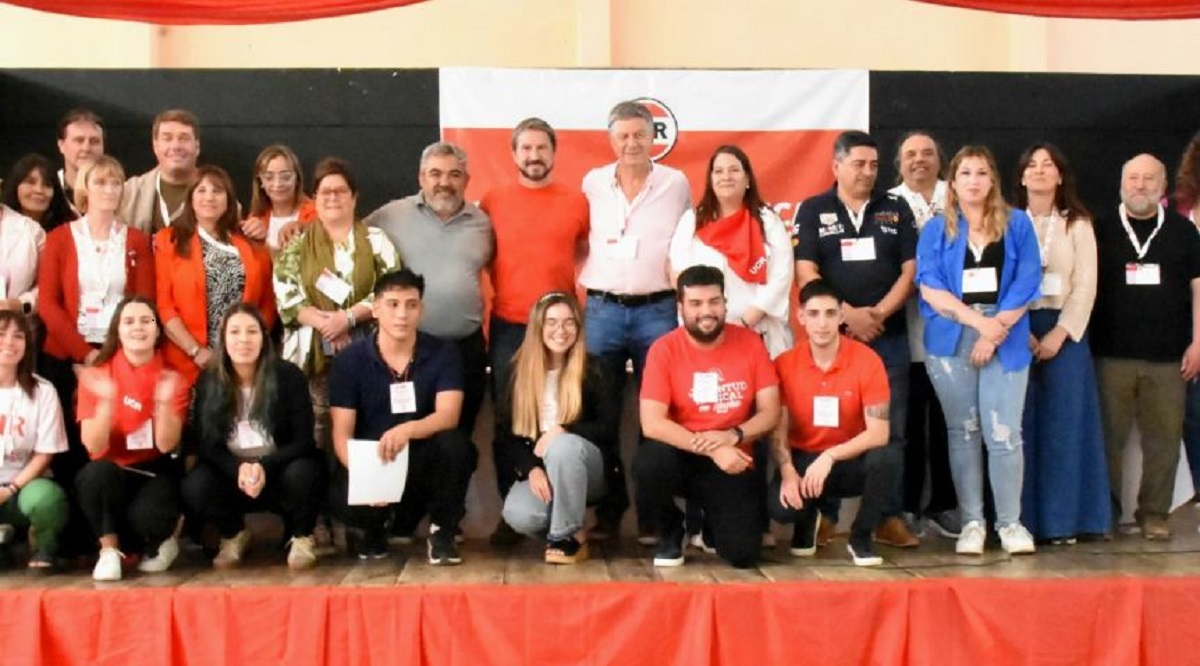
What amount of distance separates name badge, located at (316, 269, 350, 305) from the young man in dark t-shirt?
269 cm

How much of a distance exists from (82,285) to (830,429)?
2.55 metres

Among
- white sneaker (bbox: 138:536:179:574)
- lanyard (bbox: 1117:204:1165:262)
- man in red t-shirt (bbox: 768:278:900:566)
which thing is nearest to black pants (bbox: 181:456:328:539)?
white sneaker (bbox: 138:536:179:574)

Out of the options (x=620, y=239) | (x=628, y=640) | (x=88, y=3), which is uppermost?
(x=88, y=3)

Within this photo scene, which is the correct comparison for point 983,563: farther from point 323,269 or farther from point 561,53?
point 561,53

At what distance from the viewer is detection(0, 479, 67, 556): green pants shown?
3.55m

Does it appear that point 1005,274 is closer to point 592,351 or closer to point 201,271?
A: point 592,351

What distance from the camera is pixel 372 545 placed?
3.83 metres

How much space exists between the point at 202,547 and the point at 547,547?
1198 millimetres

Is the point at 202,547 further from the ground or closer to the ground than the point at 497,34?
closer to the ground

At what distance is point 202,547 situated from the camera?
13.0 feet

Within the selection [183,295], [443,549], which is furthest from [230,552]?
[183,295]

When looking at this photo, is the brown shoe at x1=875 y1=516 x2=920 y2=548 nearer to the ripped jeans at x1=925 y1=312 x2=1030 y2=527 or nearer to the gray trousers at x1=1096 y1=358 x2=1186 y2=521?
the ripped jeans at x1=925 y1=312 x2=1030 y2=527

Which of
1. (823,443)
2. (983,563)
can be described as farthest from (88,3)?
(983,563)

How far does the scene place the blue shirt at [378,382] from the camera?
377 cm
